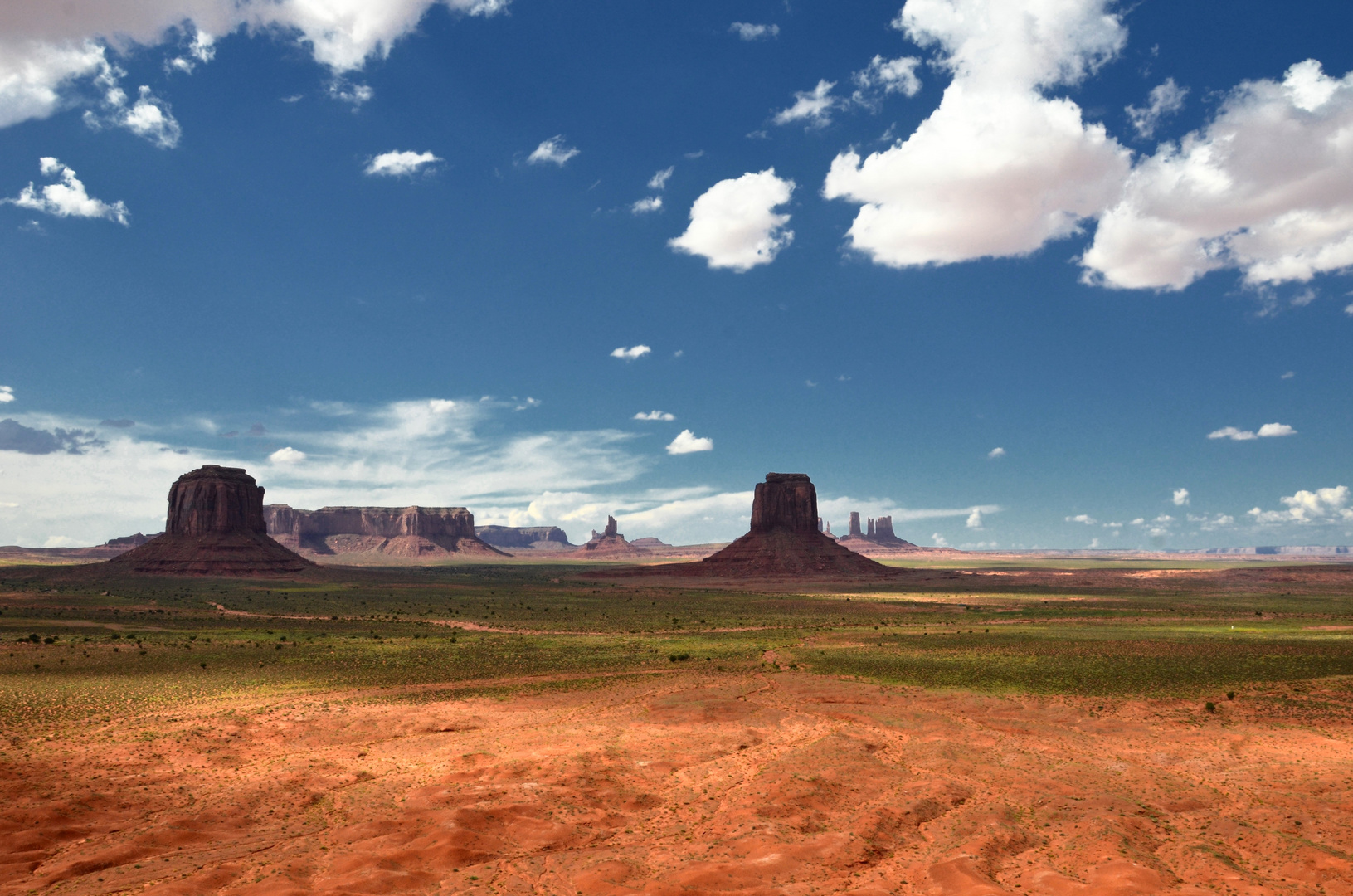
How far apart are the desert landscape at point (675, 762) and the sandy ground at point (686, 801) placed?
0.34ft

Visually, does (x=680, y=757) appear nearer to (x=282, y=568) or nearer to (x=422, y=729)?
(x=422, y=729)

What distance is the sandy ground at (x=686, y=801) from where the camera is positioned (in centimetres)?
1465

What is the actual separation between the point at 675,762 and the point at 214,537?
159 m

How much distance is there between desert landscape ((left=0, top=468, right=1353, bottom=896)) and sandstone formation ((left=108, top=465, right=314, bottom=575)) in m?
92.2

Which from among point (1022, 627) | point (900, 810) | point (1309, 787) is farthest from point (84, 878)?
point (1022, 627)

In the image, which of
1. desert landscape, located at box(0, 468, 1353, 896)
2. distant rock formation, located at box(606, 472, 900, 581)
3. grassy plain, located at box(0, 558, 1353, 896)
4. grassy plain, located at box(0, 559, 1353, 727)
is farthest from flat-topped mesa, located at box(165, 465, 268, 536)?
grassy plain, located at box(0, 558, 1353, 896)

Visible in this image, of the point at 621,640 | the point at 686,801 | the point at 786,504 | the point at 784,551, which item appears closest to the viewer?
the point at 686,801

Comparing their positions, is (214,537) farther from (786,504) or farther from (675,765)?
(675,765)

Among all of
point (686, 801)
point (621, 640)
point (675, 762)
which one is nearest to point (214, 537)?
point (621, 640)

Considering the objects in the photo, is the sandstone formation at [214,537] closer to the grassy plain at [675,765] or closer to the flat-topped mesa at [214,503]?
the flat-topped mesa at [214,503]

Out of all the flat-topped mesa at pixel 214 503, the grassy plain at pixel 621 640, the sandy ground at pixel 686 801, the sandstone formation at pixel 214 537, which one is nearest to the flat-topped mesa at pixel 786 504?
the grassy plain at pixel 621 640

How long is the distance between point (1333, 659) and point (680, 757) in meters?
41.4

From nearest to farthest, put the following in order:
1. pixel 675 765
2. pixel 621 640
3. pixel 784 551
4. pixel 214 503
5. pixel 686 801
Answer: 1. pixel 686 801
2. pixel 675 765
3. pixel 621 640
4. pixel 214 503
5. pixel 784 551

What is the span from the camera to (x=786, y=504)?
179 m
